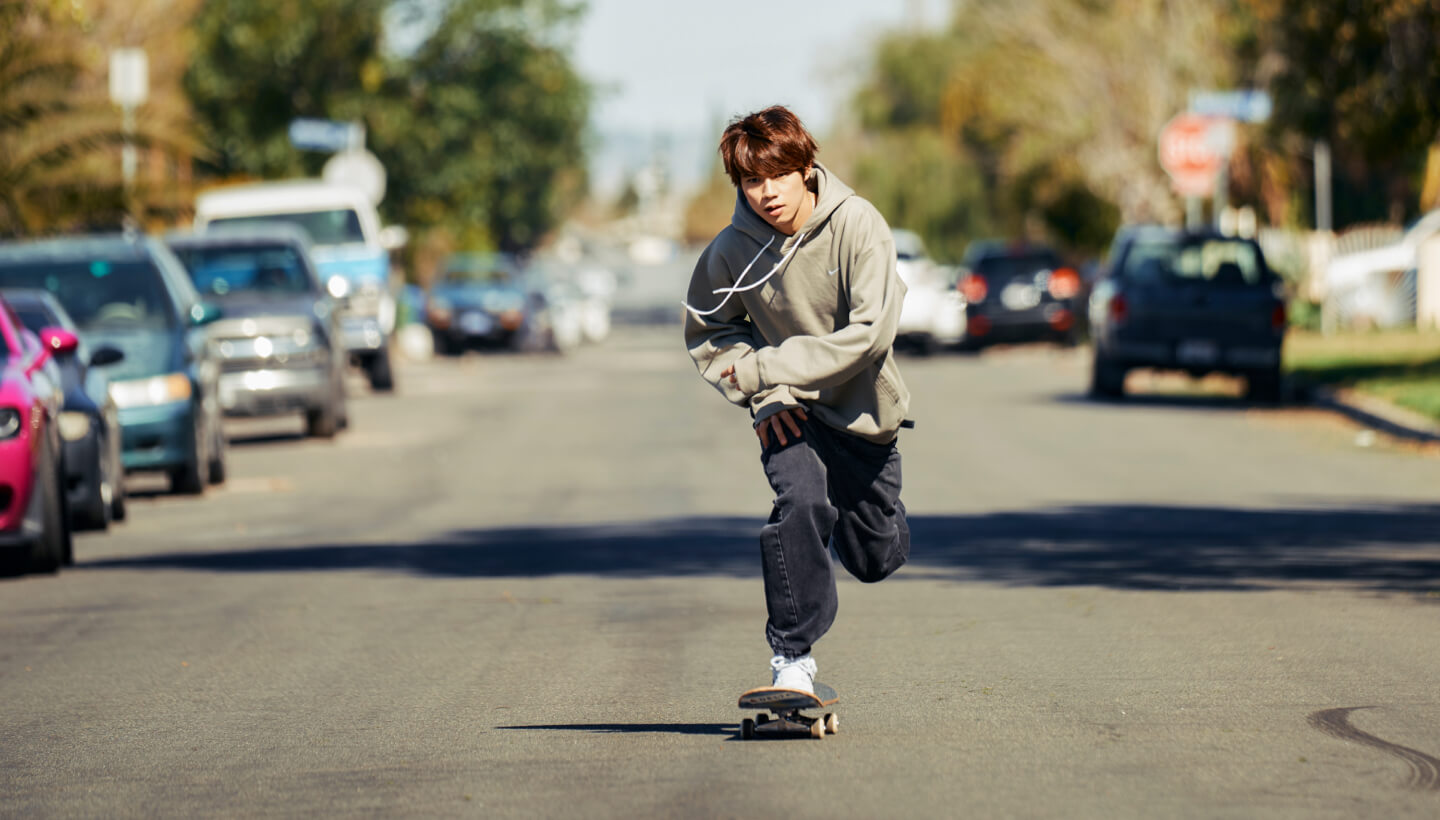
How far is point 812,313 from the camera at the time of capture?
250 inches

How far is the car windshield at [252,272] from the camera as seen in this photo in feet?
66.7

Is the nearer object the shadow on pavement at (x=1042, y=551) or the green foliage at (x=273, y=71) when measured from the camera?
the shadow on pavement at (x=1042, y=551)

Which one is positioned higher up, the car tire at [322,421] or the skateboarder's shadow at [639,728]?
the skateboarder's shadow at [639,728]

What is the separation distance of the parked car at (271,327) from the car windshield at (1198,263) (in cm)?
813

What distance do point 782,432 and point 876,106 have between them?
78.9 meters

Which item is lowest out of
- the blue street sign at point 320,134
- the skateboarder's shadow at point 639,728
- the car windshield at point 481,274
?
the car windshield at point 481,274

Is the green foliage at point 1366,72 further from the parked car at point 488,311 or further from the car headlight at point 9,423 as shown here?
the parked car at point 488,311

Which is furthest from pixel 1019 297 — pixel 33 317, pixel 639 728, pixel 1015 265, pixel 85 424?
pixel 639 728

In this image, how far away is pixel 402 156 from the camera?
46.1 meters

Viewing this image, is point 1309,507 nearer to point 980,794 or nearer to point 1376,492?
point 1376,492

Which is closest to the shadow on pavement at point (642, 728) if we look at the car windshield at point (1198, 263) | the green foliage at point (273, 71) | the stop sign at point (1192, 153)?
the car windshield at point (1198, 263)

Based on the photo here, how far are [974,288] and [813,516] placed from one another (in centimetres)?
2857

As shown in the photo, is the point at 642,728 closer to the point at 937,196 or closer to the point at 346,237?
the point at 346,237

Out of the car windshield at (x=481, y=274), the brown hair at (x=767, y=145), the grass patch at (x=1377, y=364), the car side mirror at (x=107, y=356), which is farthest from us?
the car windshield at (x=481, y=274)
